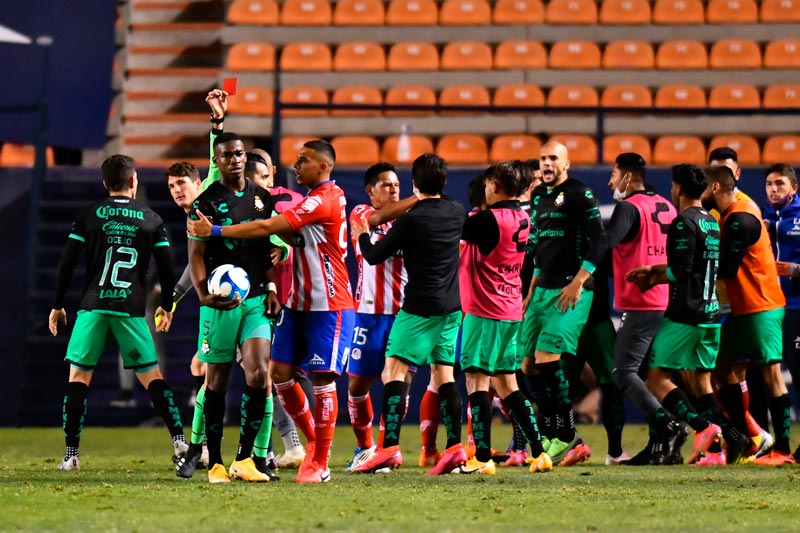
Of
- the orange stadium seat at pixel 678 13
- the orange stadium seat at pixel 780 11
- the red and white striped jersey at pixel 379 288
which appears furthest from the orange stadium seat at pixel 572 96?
the red and white striped jersey at pixel 379 288

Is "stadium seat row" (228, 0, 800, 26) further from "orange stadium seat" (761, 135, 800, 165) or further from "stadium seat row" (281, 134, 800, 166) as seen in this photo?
"orange stadium seat" (761, 135, 800, 165)

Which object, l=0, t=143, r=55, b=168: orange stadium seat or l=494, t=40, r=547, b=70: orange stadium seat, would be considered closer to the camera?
l=0, t=143, r=55, b=168: orange stadium seat

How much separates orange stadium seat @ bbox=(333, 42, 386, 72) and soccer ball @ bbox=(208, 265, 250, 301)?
11803 mm

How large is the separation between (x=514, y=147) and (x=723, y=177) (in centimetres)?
803

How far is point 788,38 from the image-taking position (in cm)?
1948

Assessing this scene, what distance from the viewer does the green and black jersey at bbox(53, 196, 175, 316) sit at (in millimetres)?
8898

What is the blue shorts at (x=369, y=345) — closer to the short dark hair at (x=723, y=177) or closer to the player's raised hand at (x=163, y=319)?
the player's raised hand at (x=163, y=319)

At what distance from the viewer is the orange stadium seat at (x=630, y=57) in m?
19.1

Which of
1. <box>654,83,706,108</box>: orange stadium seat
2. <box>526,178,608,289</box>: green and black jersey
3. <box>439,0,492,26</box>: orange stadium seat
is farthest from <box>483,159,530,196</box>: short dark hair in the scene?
<box>439,0,492,26</box>: orange stadium seat

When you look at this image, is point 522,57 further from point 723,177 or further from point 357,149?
point 723,177

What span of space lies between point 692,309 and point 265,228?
3.48 metres

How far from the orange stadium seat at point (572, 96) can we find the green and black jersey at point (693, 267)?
886cm

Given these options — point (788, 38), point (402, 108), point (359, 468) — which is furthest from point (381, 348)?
point (788, 38)

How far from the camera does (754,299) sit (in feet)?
33.2
